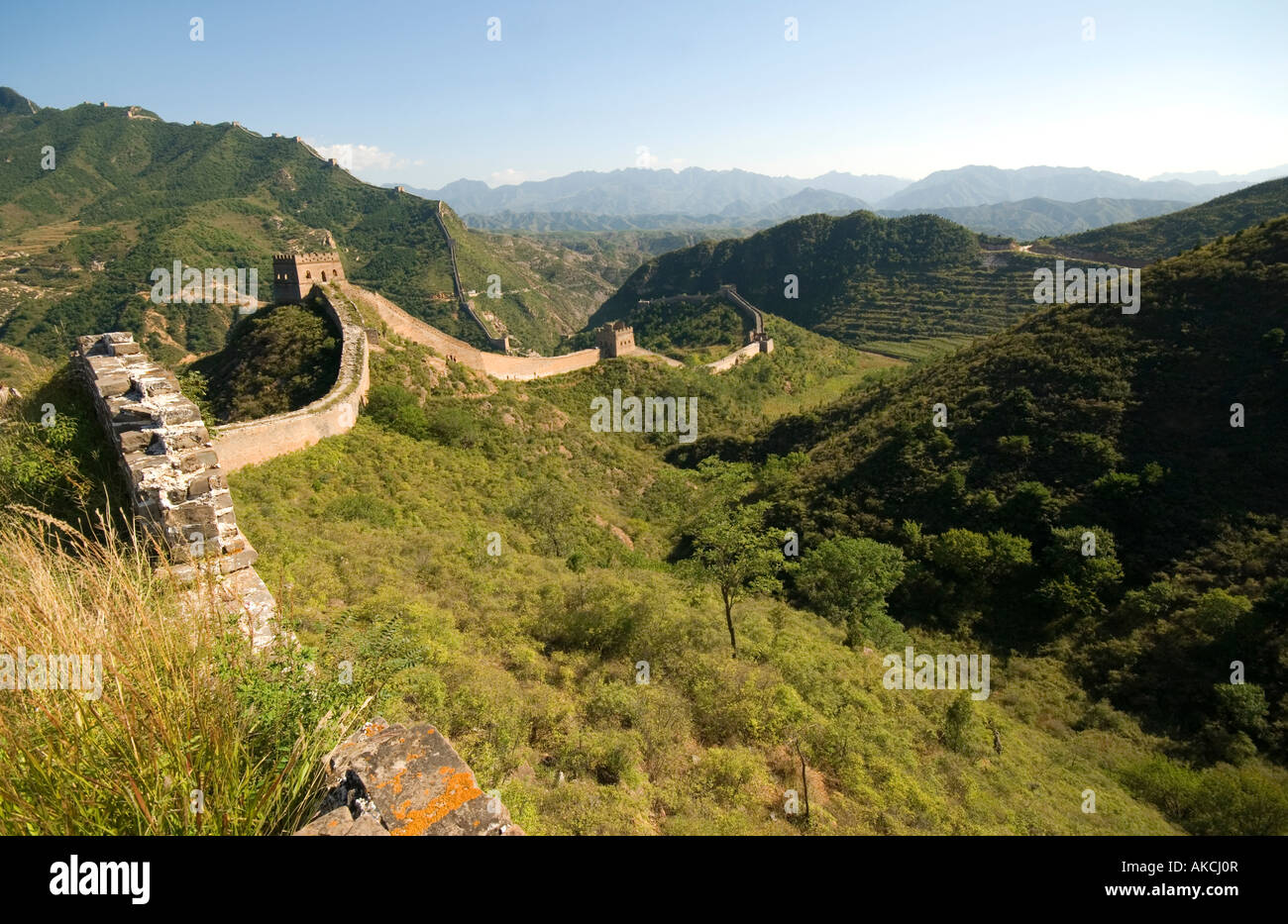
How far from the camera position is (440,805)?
12.0ft

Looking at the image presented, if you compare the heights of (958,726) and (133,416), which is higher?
(133,416)

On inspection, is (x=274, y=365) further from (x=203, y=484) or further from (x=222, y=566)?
(x=222, y=566)

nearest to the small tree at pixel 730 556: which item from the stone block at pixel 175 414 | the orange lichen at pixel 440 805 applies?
the orange lichen at pixel 440 805

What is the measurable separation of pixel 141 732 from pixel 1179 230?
336 ft

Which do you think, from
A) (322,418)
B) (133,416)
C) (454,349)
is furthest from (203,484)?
(454,349)

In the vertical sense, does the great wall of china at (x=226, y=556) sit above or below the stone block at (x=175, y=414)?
below

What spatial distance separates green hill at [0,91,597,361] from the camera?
73375 millimetres

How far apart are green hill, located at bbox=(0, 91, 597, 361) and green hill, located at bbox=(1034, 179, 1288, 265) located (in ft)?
270

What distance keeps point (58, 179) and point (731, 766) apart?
176 m

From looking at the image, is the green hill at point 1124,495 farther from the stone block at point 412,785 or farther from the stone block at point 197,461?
the stone block at point 197,461

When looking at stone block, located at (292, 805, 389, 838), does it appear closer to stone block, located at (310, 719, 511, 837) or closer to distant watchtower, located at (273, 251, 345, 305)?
stone block, located at (310, 719, 511, 837)

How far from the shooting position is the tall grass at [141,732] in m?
2.73

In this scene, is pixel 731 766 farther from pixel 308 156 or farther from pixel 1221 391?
pixel 308 156
